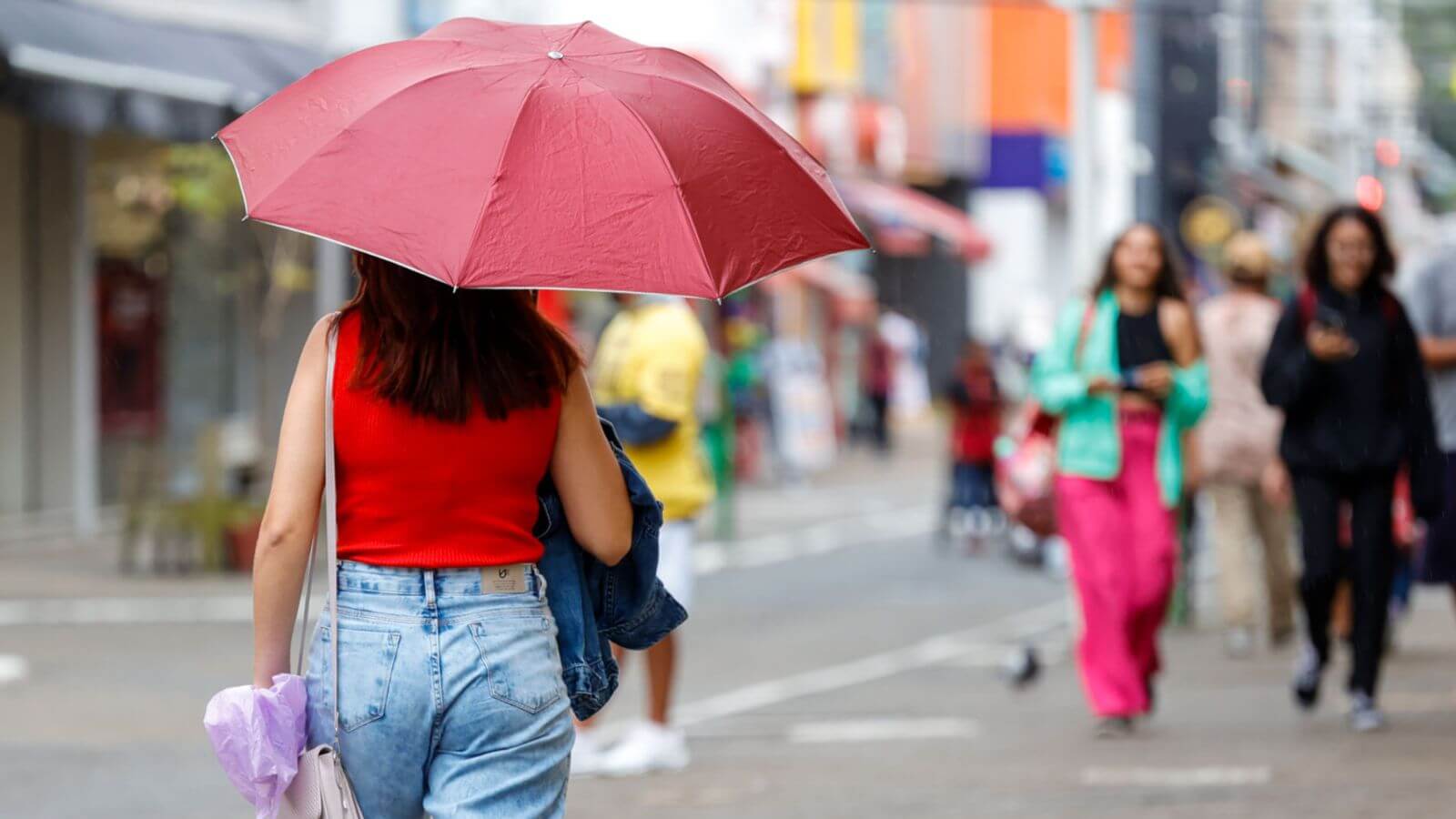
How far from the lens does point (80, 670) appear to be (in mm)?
10992

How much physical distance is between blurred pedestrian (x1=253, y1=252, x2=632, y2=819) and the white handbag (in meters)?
0.01

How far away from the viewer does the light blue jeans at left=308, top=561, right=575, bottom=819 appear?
11.8 ft

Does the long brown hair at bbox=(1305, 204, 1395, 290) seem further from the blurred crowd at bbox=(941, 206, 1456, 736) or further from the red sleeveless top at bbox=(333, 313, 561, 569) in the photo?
the red sleeveless top at bbox=(333, 313, 561, 569)

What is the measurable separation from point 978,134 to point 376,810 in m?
45.4

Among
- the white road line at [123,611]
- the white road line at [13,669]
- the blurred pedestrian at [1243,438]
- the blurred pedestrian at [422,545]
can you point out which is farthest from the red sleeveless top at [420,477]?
the white road line at [123,611]

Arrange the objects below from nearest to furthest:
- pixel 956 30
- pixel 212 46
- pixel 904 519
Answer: pixel 212 46, pixel 904 519, pixel 956 30

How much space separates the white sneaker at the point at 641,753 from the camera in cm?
778

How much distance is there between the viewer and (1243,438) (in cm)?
1115

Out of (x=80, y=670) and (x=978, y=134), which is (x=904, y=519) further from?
(x=978, y=134)

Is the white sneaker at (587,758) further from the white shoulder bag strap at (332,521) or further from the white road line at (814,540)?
the white road line at (814,540)

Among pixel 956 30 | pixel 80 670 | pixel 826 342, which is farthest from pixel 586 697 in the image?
pixel 956 30

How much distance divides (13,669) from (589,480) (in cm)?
777

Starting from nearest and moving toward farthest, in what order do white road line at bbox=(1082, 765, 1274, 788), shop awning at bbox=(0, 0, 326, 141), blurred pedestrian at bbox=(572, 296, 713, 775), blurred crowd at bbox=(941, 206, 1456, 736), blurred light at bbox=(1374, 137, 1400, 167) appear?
white road line at bbox=(1082, 765, 1274, 788), blurred pedestrian at bbox=(572, 296, 713, 775), blurred crowd at bbox=(941, 206, 1456, 736), shop awning at bbox=(0, 0, 326, 141), blurred light at bbox=(1374, 137, 1400, 167)

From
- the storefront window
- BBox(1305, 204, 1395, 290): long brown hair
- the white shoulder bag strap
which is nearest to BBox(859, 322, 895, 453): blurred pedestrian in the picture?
the storefront window
